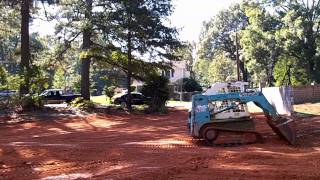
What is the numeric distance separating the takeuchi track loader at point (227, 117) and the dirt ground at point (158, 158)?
1.73ft

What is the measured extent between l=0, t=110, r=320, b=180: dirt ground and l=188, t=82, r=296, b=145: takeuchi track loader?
528 mm

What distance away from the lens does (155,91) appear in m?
34.7

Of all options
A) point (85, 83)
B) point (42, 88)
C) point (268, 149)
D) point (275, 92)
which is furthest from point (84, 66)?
point (268, 149)

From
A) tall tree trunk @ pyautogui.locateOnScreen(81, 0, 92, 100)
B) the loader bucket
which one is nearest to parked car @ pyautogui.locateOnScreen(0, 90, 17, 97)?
tall tree trunk @ pyautogui.locateOnScreen(81, 0, 92, 100)

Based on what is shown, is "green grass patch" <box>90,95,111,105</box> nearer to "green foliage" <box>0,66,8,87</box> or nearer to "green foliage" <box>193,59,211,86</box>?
"green foliage" <box>0,66,8,87</box>

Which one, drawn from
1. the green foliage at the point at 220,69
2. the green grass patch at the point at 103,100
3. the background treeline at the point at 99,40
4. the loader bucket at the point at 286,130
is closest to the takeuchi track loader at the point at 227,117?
the loader bucket at the point at 286,130

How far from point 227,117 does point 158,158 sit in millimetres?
4116

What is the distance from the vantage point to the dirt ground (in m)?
11.0

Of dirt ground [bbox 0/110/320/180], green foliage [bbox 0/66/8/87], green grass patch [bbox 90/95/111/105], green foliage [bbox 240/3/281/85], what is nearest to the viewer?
dirt ground [bbox 0/110/320/180]

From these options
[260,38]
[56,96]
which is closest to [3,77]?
[56,96]

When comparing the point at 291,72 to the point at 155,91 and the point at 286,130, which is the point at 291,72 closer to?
the point at 155,91

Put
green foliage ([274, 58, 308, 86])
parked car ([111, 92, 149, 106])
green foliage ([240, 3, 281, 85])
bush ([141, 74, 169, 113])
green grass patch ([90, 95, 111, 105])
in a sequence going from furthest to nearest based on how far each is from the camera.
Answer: green foliage ([274, 58, 308, 86]) → green foliage ([240, 3, 281, 85]) → green grass patch ([90, 95, 111, 105]) → parked car ([111, 92, 149, 106]) → bush ([141, 74, 169, 113])

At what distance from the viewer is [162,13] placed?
35094 mm

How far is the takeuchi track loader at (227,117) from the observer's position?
16.4 meters
